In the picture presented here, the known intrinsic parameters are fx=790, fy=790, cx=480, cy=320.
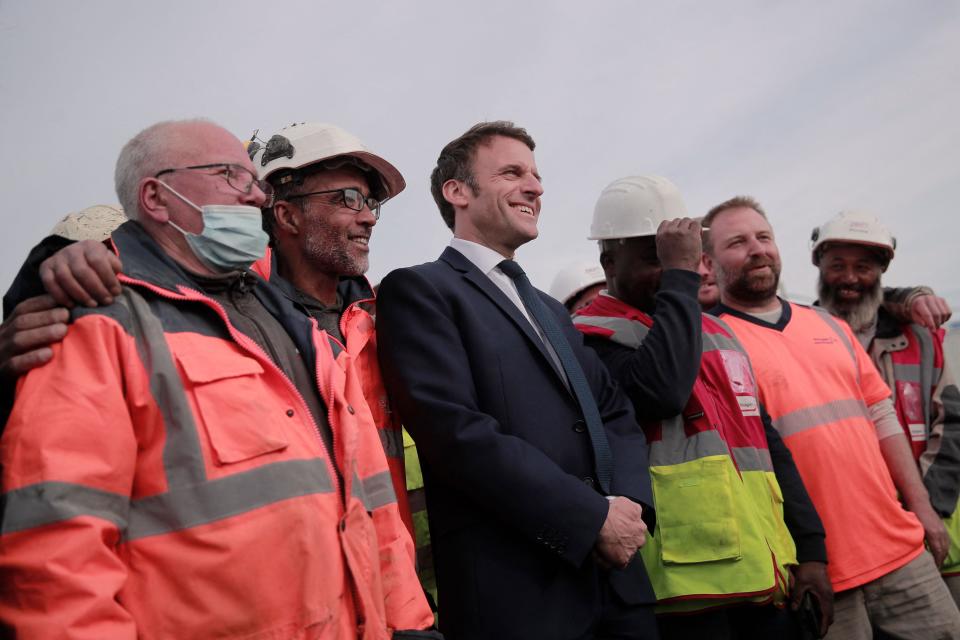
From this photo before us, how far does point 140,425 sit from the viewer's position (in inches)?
81.0

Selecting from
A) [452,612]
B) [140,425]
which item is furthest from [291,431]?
[452,612]

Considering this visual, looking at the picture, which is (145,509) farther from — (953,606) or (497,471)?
(953,606)

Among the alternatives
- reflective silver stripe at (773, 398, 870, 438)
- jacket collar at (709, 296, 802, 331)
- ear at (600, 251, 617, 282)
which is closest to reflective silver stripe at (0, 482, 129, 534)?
ear at (600, 251, 617, 282)

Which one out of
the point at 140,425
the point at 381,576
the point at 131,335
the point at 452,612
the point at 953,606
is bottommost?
the point at 953,606

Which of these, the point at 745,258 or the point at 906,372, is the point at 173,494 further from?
the point at 906,372

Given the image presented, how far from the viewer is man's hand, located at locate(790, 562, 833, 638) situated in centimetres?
362

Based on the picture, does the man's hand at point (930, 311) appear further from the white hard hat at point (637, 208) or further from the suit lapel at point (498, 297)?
the suit lapel at point (498, 297)

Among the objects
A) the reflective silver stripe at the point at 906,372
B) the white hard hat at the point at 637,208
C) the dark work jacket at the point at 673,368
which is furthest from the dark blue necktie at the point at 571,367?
the reflective silver stripe at the point at 906,372

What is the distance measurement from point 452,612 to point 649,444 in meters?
1.23

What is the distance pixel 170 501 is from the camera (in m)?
2.01

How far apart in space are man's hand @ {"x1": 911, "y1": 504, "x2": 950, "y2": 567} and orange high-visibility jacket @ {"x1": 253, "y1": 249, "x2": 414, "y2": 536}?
9.78 ft

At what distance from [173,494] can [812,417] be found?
329 centimetres

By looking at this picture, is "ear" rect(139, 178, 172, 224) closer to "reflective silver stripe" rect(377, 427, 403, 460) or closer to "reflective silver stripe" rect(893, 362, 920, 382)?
"reflective silver stripe" rect(377, 427, 403, 460)

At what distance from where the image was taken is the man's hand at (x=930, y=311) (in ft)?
16.4
